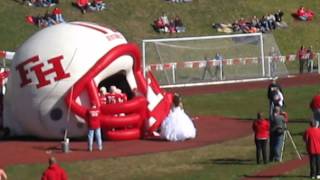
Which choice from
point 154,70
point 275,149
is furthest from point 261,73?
point 275,149

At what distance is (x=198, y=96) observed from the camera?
39.4m

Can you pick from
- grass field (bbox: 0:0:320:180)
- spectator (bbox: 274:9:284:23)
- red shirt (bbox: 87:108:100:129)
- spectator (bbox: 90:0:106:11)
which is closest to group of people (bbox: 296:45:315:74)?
grass field (bbox: 0:0:320:180)

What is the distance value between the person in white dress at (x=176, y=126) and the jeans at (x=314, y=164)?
267 inches

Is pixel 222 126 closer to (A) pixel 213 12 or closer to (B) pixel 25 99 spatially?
(B) pixel 25 99

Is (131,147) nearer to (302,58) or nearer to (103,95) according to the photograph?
(103,95)

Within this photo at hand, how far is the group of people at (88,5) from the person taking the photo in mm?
53406

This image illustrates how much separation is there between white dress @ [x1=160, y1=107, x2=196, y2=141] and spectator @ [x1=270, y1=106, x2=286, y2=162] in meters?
4.51

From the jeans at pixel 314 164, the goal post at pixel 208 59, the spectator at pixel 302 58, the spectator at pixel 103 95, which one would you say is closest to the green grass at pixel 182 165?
the jeans at pixel 314 164

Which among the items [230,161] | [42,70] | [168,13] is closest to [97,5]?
[168,13]

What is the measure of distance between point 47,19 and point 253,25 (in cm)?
→ 1276

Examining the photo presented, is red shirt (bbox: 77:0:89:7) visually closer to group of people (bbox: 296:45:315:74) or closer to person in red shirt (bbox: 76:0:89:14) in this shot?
person in red shirt (bbox: 76:0:89:14)

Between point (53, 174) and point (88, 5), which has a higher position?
point (88, 5)

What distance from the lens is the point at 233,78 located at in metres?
44.7

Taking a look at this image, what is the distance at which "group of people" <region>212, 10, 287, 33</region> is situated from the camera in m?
54.7
